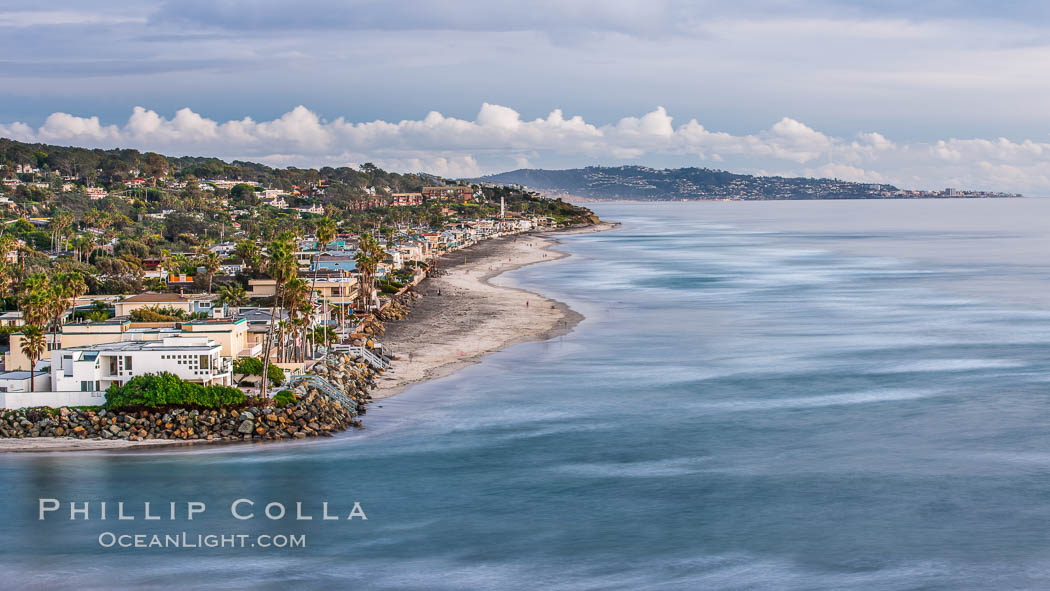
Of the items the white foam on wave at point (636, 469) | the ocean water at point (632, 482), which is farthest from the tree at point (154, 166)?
the white foam on wave at point (636, 469)

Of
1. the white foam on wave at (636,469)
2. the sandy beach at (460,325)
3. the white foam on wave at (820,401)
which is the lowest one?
the white foam on wave at (636,469)

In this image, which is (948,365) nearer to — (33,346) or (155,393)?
(155,393)

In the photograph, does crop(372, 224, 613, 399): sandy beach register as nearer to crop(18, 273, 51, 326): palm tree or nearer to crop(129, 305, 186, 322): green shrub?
crop(129, 305, 186, 322): green shrub

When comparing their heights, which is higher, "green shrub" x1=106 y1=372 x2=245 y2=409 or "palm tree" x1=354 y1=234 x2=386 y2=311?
"palm tree" x1=354 y1=234 x2=386 y2=311

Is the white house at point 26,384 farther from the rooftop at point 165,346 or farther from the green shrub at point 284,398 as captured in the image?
the green shrub at point 284,398

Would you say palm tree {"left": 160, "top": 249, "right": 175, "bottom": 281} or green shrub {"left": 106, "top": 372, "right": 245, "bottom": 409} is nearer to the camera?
green shrub {"left": 106, "top": 372, "right": 245, "bottom": 409}

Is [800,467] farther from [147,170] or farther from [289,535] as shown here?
[147,170]

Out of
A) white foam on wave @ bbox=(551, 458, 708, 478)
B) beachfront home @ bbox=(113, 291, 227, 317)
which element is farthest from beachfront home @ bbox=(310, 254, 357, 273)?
white foam on wave @ bbox=(551, 458, 708, 478)
